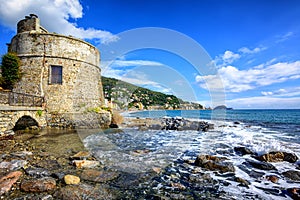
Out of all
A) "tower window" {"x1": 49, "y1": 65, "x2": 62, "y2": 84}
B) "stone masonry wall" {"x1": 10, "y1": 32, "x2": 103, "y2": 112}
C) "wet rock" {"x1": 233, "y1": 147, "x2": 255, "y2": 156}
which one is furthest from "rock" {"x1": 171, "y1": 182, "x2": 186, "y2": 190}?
"tower window" {"x1": 49, "y1": 65, "x2": 62, "y2": 84}

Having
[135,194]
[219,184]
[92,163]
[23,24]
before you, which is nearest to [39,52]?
[23,24]

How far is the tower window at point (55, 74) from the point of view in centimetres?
1377

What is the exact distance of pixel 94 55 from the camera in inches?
658

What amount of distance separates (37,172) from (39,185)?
3.23 ft

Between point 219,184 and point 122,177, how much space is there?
2.76 m

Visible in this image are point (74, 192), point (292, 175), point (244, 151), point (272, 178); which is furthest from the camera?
point (244, 151)

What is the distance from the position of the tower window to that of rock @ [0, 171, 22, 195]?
10.8 metres

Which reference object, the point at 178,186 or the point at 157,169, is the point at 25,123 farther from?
the point at 178,186

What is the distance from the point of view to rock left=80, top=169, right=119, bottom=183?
4.57 m

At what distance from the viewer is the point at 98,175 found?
4.81 m

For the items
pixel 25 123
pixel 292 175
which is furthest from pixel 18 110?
pixel 292 175

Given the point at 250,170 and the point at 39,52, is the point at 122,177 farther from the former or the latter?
the point at 39,52

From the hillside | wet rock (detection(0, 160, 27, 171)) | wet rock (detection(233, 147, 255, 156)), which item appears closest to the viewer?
wet rock (detection(0, 160, 27, 171))

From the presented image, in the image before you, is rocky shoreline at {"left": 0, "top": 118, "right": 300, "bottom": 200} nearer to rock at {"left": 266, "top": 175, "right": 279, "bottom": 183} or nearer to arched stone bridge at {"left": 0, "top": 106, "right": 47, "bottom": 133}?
rock at {"left": 266, "top": 175, "right": 279, "bottom": 183}
